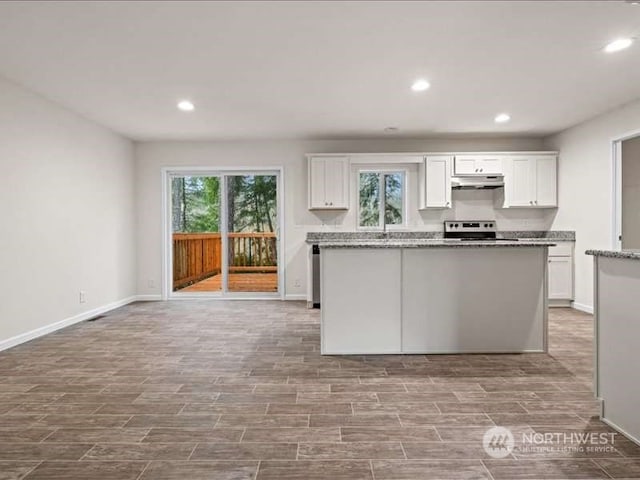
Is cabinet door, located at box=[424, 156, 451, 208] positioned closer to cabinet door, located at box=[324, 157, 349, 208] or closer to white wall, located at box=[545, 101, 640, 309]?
cabinet door, located at box=[324, 157, 349, 208]

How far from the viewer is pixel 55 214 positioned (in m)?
4.37

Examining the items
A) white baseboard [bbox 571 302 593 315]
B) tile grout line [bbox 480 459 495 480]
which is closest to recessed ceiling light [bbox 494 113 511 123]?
white baseboard [bbox 571 302 593 315]

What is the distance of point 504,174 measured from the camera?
5.94 m

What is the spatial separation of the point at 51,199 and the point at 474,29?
443 cm

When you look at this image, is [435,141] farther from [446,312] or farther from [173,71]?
[173,71]

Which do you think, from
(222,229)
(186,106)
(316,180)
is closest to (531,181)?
(316,180)

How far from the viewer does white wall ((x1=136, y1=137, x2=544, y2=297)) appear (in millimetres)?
6242

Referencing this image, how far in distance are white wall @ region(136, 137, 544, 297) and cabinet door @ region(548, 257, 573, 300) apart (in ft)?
2.78

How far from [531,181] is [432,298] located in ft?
11.9

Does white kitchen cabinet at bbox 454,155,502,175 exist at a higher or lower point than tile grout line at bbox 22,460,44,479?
higher

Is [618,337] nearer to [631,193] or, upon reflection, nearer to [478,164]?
[631,193]

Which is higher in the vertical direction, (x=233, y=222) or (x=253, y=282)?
(x=233, y=222)

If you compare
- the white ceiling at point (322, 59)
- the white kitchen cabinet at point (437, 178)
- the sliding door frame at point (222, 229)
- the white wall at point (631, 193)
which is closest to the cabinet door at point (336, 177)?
the sliding door frame at point (222, 229)

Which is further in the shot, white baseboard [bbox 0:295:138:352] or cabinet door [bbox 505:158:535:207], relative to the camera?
cabinet door [bbox 505:158:535:207]
